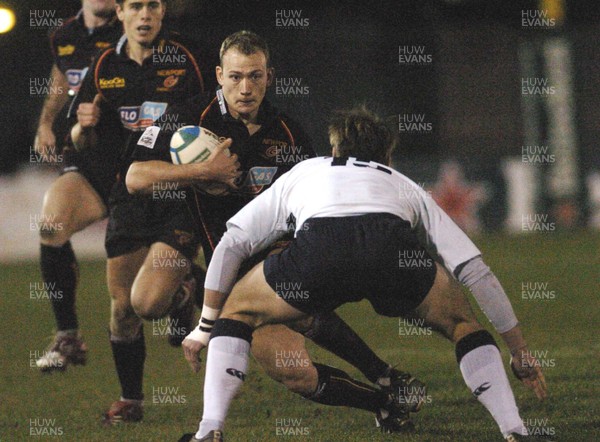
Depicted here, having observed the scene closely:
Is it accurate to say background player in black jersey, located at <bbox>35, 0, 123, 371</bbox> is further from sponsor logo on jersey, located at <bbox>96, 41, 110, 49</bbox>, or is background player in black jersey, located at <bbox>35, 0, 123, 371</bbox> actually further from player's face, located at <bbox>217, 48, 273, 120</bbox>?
player's face, located at <bbox>217, 48, 273, 120</bbox>

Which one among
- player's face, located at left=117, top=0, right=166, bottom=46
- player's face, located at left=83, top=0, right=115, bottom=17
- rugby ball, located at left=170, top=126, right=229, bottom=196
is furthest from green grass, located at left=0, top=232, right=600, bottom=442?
player's face, located at left=83, top=0, right=115, bottom=17

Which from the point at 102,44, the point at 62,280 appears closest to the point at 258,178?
the point at 62,280

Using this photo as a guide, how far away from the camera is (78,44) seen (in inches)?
310

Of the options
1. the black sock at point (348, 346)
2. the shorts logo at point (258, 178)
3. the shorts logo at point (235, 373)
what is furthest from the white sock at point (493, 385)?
the shorts logo at point (258, 178)

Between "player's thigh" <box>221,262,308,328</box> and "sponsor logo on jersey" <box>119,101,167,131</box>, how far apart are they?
2.06m

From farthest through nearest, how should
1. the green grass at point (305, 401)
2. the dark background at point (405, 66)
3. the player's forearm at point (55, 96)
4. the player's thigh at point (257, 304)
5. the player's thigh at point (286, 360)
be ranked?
the dark background at point (405, 66) < the player's forearm at point (55, 96) < the green grass at point (305, 401) < the player's thigh at point (286, 360) < the player's thigh at point (257, 304)

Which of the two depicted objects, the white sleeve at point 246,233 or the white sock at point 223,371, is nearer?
the white sock at point 223,371

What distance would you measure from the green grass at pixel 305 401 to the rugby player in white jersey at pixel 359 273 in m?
0.84

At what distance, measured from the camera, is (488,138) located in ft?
83.7

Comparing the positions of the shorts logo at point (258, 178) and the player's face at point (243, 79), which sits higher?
the player's face at point (243, 79)

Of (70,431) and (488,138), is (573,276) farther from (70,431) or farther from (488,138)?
(488,138)

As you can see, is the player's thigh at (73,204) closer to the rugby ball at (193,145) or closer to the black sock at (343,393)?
the rugby ball at (193,145)

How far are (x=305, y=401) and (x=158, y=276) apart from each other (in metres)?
1.10

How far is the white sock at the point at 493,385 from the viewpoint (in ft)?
15.2
